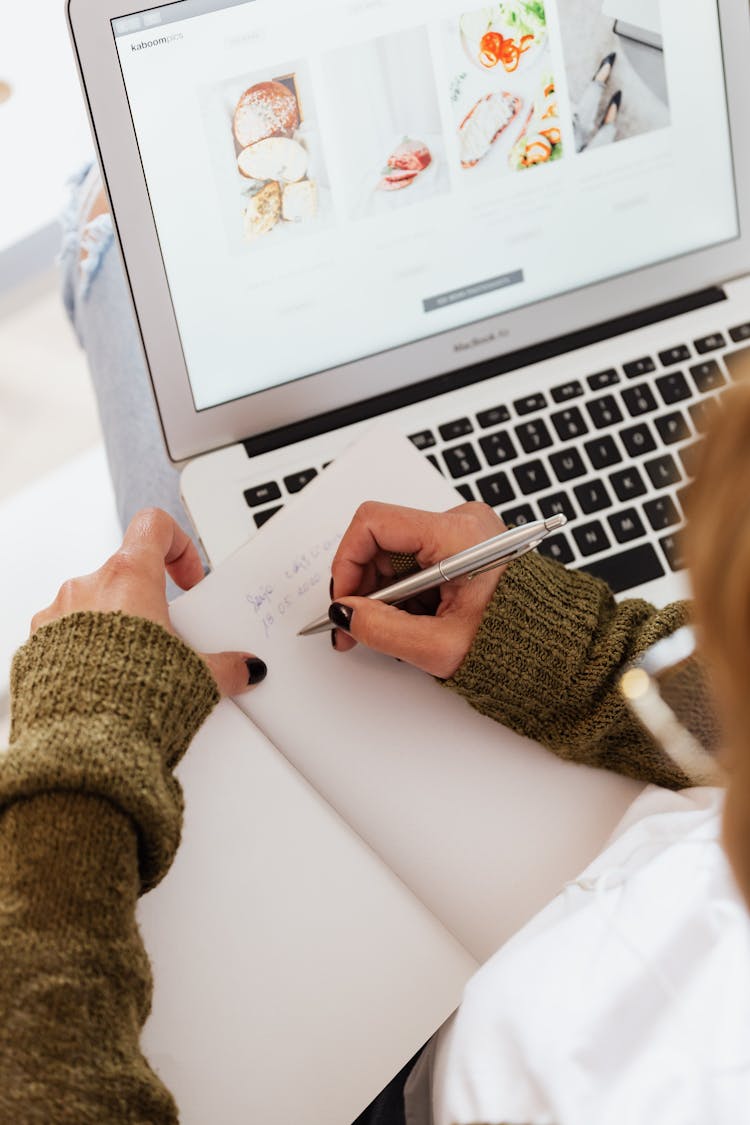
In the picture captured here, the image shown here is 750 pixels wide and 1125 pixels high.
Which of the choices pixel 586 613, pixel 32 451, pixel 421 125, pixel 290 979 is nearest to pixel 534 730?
pixel 586 613

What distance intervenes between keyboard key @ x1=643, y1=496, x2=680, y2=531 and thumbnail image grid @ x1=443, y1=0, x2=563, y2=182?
8.3 inches

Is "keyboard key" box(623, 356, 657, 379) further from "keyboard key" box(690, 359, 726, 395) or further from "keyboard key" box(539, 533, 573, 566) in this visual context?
"keyboard key" box(539, 533, 573, 566)

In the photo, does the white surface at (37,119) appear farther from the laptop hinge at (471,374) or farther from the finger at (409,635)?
the finger at (409,635)

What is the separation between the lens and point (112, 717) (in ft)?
1.24

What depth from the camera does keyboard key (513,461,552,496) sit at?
1.84 ft

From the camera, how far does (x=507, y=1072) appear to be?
370mm

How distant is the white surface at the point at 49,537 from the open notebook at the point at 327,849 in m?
0.31

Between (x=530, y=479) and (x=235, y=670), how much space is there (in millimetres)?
222

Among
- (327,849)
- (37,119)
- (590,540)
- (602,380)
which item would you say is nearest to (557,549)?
(590,540)

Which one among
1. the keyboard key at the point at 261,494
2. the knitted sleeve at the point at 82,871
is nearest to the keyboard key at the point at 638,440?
the keyboard key at the point at 261,494

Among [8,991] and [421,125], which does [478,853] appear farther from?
[421,125]

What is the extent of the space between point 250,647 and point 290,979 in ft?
0.51

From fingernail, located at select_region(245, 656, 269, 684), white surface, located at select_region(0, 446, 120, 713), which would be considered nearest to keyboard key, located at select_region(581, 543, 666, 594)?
fingernail, located at select_region(245, 656, 269, 684)

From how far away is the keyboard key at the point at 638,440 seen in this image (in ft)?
1.89
